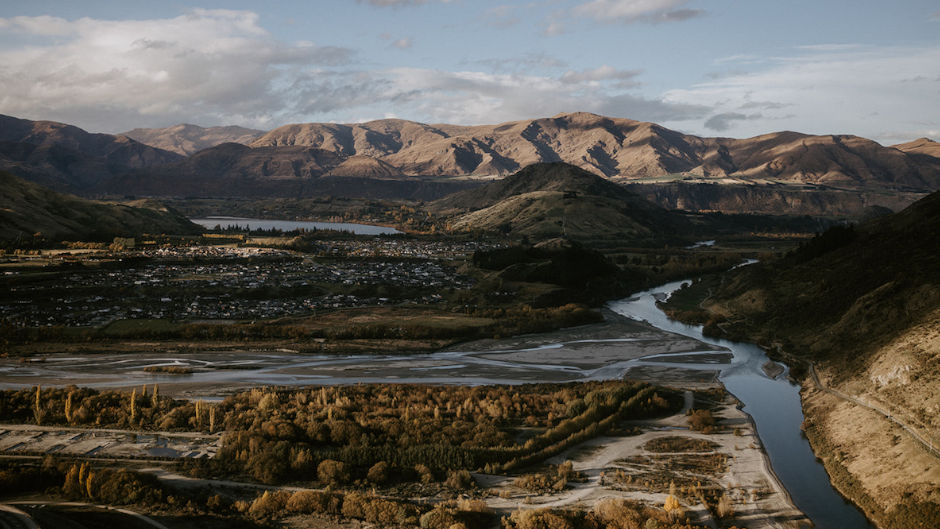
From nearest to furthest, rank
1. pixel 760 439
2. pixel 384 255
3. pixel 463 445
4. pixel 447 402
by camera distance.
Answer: pixel 463 445 < pixel 760 439 < pixel 447 402 < pixel 384 255

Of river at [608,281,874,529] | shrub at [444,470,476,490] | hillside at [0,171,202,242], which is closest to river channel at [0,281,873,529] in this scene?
river at [608,281,874,529]

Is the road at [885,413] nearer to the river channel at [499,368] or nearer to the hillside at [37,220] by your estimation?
the river channel at [499,368]

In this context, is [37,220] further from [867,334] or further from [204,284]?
[867,334]

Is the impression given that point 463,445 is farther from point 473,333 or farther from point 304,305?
point 304,305

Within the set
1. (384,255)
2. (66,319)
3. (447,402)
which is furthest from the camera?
(384,255)

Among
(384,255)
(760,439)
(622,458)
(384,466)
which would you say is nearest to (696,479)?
(622,458)

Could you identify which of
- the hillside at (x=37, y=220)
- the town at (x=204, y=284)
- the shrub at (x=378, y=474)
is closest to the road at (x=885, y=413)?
the shrub at (x=378, y=474)

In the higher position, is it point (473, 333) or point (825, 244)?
point (825, 244)
